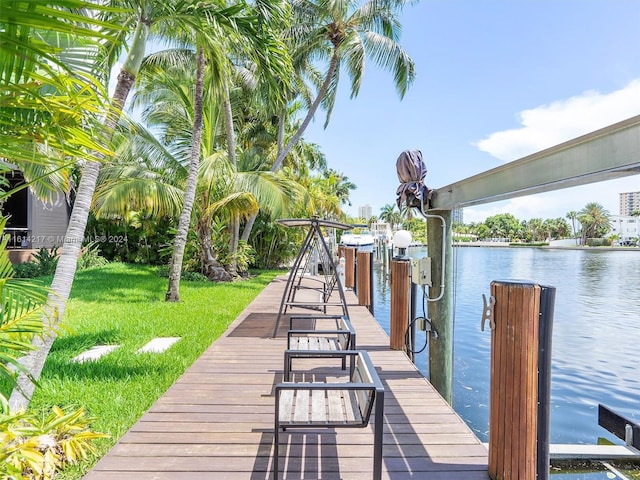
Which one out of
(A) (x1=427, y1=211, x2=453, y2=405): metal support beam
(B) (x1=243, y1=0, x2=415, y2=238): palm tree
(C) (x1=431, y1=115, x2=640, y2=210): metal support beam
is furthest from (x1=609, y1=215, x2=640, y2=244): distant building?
(B) (x1=243, y1=0, x2=415, y2=238): palm tree

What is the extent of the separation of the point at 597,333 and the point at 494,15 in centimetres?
1090

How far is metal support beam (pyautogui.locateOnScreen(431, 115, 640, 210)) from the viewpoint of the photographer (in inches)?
66.0

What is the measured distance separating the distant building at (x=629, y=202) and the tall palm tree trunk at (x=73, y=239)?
320 centimetres

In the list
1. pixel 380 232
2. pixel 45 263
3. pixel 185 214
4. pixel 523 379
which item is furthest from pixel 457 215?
pixel 380 232

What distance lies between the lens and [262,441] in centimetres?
268

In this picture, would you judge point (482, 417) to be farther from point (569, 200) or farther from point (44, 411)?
point (44, 411)

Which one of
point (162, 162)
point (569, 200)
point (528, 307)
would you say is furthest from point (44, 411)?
point (162, 162)

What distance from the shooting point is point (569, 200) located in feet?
8.50

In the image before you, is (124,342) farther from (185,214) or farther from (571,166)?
(571,166)

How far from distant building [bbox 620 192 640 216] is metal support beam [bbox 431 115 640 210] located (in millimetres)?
266

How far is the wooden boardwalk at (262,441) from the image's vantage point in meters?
2.36

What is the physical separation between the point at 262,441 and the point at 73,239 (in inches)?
88.8

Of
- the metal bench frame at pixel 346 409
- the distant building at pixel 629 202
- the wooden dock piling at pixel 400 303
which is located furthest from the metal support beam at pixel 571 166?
the wooden dock piling at pixel 400 303

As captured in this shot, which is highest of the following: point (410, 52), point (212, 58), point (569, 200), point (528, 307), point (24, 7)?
point (410, 52)
